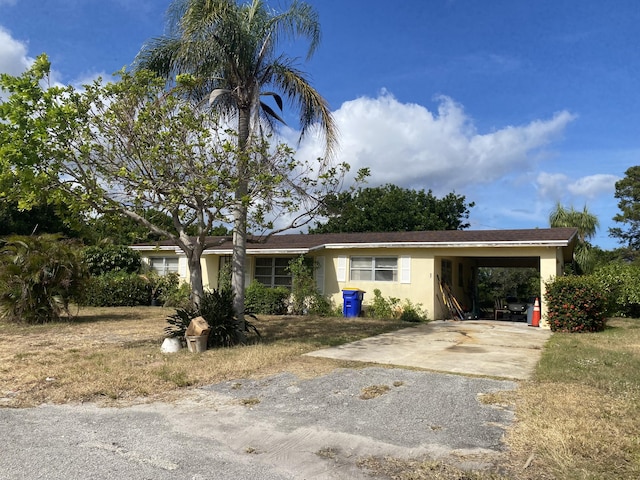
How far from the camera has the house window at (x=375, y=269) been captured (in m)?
17.5

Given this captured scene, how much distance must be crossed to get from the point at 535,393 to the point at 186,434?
429 cm

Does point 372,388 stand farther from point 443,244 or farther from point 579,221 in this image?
point 579,221

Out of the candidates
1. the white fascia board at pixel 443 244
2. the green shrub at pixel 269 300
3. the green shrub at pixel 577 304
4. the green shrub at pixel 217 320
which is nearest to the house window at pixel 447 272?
the white fascia board at pixel 443 244

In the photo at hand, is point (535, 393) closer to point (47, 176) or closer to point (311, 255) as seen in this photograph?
point (47, 176)

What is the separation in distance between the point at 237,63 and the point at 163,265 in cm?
1469

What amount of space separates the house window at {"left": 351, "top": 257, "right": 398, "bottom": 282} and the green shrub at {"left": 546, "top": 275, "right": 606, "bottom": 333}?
18.0 ft

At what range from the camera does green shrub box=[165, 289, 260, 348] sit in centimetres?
1001

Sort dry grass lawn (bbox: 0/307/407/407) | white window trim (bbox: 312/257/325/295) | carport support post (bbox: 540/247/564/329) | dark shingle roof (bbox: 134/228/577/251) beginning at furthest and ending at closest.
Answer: white window trim (bbox: 312/257/325/295) → dark shingle roof (bbox: 134/228/577/251) → carport support post (bbox: 540/247/564/329) → dry grass lawn (bbox: 0/307/407/407)

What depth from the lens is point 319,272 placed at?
18734 mm

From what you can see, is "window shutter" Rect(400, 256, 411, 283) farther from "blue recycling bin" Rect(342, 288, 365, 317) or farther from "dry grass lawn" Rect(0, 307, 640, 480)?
"dry grass lawn" Rect(0, 307, 640, 480)

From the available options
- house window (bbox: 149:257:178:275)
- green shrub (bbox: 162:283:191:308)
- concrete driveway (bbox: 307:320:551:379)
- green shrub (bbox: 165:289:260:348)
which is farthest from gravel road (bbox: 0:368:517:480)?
house window (bbox: 149:257:178:275)

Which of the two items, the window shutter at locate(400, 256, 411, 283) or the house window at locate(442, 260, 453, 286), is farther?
the house window at locate(442, 260, 453, 286)

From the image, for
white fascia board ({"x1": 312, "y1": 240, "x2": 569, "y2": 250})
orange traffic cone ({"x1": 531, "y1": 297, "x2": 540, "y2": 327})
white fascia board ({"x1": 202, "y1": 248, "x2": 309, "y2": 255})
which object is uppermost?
white fascia board ({"x1": 312, "y1": 240, "x2": 569, "y2": 250})

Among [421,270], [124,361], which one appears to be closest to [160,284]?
[421,270]
